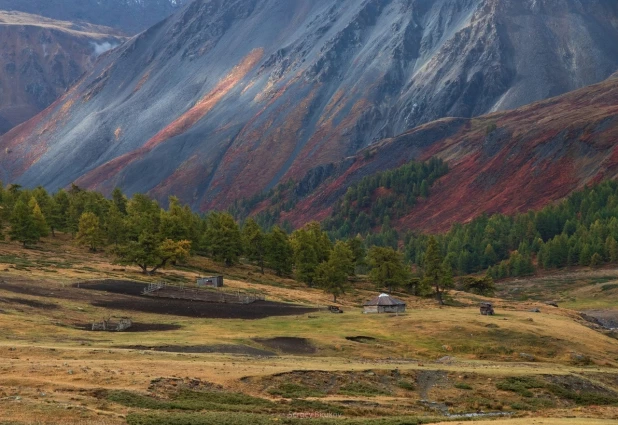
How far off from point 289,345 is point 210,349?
10298 millimetres

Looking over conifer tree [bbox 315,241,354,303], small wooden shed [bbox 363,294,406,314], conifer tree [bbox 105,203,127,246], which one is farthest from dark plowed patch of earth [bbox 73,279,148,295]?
conifer tree [bbox 105,203,127,246]

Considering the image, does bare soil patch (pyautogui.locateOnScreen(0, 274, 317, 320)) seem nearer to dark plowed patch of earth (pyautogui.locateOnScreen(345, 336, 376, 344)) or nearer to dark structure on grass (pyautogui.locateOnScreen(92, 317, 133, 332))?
dark structure on grass (pyautogui.locateOnScreen(92, 317, 133, 332))

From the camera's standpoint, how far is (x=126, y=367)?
57344 mm

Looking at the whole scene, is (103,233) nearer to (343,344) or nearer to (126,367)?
(343,344)

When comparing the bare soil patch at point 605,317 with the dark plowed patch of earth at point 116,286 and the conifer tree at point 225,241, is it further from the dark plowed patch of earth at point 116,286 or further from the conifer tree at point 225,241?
the dark plowed patch of earth at point 116,286

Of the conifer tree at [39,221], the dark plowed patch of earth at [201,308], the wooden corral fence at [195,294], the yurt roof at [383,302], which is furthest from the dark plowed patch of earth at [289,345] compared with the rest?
the conifer tree at [39,221]

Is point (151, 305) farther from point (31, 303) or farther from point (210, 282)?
point (210, 282)

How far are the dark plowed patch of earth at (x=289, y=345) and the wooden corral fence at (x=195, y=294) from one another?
34053 mm

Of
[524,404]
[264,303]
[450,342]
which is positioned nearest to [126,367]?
[524,404]

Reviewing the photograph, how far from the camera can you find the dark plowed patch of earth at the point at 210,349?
7262 cm

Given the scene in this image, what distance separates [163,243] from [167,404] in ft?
306

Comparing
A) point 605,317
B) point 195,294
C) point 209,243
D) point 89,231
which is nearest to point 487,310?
point 605,317

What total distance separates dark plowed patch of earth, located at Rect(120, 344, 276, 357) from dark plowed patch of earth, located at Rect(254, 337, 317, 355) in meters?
2.85

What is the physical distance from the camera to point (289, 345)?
8219 centimetres
